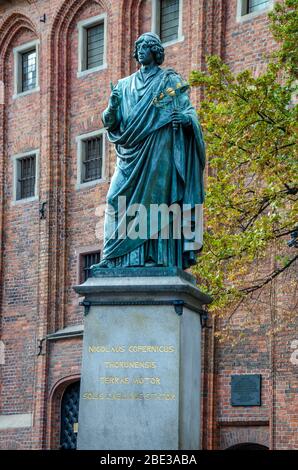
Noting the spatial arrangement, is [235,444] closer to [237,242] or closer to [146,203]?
[237,242]

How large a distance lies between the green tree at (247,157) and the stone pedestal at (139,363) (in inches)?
300

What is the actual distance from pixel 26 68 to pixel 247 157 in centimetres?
1362

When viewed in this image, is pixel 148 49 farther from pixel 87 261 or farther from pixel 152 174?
pixel 87 261

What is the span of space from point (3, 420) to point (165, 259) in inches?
742

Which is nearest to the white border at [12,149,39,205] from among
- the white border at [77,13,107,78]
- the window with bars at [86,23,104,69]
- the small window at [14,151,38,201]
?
the small window at [14,151,38,201]

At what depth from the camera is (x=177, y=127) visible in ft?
46.8

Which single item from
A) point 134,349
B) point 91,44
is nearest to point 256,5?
point 91,44

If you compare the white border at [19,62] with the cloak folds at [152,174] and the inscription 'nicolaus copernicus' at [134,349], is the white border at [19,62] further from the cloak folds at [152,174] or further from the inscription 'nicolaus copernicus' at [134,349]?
the inscription 'nicolaus copernicus' at [134,349]

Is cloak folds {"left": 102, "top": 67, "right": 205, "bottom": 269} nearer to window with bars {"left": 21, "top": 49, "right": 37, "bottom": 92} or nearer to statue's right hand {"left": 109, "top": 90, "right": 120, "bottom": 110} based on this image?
statue's right hand {"left": 109, "top": 90, "right": 120, "bottom": 110}

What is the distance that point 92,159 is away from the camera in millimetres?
31859

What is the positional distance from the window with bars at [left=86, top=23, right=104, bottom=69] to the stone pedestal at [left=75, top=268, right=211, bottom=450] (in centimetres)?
1898

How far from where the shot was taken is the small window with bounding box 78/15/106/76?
3228cm

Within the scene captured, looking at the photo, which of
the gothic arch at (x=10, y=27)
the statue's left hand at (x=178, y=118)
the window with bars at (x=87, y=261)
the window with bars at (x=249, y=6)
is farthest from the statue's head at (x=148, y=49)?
the gothic arch at (x=10, y=27)

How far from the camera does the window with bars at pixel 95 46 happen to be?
3234 centimetres
